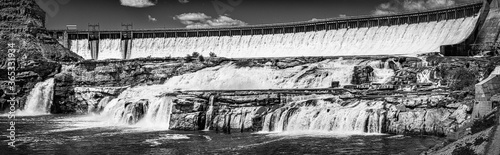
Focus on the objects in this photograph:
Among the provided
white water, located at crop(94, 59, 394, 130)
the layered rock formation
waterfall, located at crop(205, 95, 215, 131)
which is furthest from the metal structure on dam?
waterfall, located at crop(205, 95, 215, 131)

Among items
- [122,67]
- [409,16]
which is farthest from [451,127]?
[122,67]

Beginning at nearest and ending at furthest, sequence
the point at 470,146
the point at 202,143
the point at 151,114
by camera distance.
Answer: the point at 470,146 < the point at 202,143 < the point at 151,114

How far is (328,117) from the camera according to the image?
4003cm

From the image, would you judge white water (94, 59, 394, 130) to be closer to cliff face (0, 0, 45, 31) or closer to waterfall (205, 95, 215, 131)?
waterfall (205, 95, 215, 131)

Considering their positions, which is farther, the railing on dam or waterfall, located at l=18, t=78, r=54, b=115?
the railing on dam

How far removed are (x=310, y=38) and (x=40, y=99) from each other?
146 feet

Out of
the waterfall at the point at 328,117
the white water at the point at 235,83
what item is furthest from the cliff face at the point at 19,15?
the waterfall at the point at 328,117

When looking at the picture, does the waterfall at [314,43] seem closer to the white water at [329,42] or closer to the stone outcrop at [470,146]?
the white water at [329,42]

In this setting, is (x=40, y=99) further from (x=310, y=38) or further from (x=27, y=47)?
(x=310, y=38)

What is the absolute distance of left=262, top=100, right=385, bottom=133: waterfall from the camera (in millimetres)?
38406

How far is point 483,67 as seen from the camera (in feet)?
151

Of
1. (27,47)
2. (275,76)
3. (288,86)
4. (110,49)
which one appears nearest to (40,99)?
(27,47)

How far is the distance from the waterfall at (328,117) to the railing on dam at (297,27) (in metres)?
33.8

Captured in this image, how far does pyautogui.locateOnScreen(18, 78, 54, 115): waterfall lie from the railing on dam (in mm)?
33287
